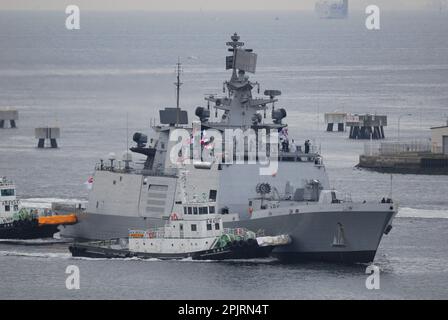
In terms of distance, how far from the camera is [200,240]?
75.4m

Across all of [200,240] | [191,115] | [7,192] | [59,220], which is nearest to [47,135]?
[191,115]

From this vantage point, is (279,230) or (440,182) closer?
(279,230)

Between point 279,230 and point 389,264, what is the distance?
18.1ft

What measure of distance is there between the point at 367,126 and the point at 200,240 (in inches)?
2647

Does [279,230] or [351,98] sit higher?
[351,98]

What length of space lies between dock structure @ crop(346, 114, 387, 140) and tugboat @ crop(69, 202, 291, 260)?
65.7m

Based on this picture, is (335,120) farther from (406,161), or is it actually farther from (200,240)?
(200,240)

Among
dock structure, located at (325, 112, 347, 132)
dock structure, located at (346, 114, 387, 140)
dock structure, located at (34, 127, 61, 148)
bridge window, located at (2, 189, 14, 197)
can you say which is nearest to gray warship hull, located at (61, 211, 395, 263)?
bridge window, located at (2, 189, 14, 197)

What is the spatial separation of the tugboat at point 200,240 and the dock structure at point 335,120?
73.2 metres

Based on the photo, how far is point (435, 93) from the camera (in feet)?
627

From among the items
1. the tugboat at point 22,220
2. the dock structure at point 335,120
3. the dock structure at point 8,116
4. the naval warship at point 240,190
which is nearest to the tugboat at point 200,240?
the naval warship at point 240,190

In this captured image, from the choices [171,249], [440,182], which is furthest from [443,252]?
[440,182]

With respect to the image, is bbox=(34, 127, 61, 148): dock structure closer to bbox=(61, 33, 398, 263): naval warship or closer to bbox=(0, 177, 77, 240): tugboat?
bbox=(0, 177, 77, 240): tugboat
